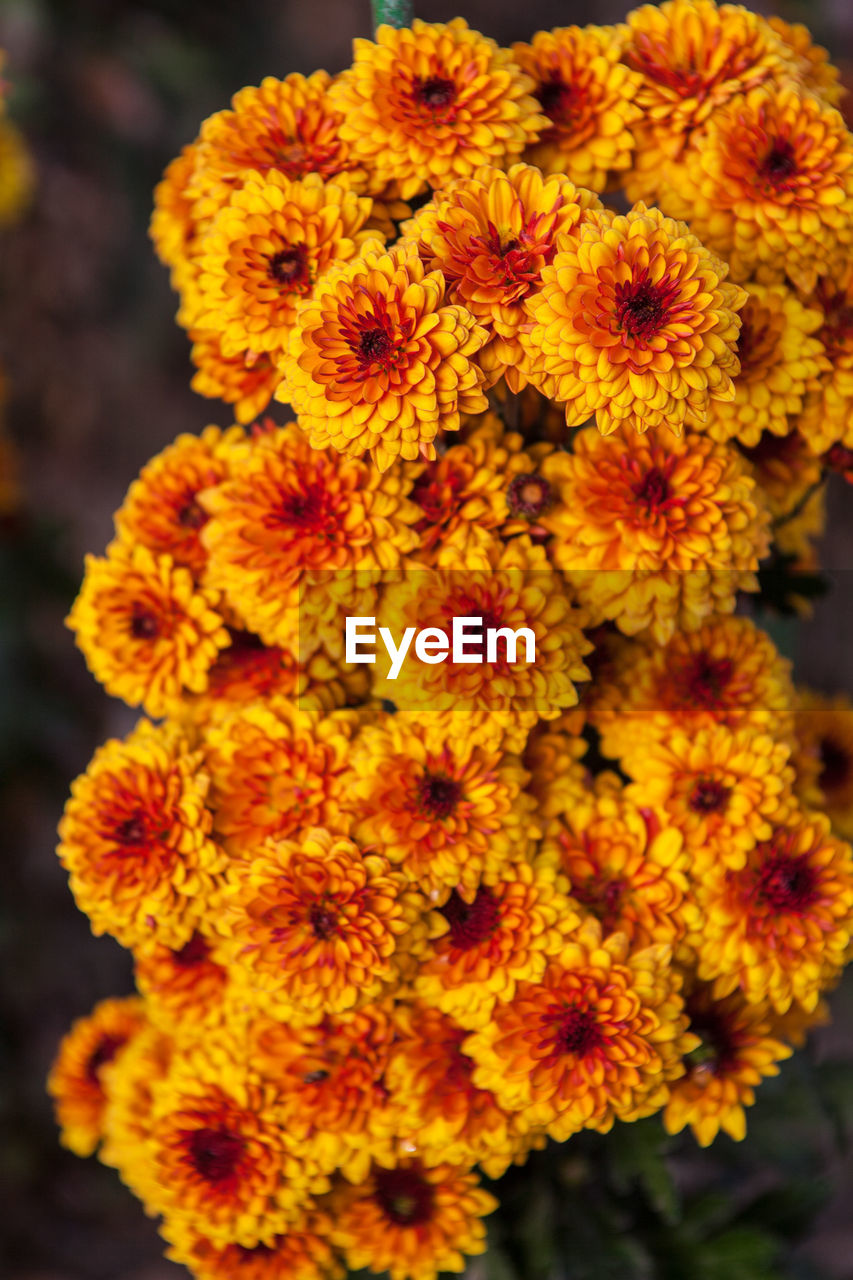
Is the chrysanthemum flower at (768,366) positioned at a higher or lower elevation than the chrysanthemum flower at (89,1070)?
higher

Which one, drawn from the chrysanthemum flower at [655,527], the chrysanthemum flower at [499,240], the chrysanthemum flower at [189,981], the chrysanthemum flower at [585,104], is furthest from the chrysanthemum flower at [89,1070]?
the chrysanthemum flower at [585,104]

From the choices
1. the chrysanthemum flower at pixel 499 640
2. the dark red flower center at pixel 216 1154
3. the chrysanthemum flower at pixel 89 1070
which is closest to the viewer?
the chrysanthemum flower at pixel 499 640

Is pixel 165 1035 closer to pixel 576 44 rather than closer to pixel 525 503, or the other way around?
pixel 525 503

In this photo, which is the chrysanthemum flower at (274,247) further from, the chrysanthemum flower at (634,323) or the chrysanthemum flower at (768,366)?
the chrysanthemum flower at (768,366)

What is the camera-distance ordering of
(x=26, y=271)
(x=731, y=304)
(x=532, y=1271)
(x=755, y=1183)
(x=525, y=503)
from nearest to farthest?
(x=731, y=304)
(x=525, y=503)
(x=532, y=1271)
(x=755, y=1183)
(x=26, y=271)

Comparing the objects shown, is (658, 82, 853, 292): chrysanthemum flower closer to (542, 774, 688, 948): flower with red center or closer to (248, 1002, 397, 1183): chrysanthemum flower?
(542, 774, 688, 948): flower with red center

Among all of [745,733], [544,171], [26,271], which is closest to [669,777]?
[745,733]

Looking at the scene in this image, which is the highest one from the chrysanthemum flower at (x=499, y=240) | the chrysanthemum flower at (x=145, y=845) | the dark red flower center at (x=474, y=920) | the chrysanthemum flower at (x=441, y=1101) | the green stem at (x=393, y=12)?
the green stem at (x=393, y=12)

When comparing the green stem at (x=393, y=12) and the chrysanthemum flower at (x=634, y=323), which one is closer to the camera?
the chrysanthemum flower at (x=634, y=323)

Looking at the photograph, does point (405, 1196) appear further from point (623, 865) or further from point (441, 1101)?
point (623, 865)
